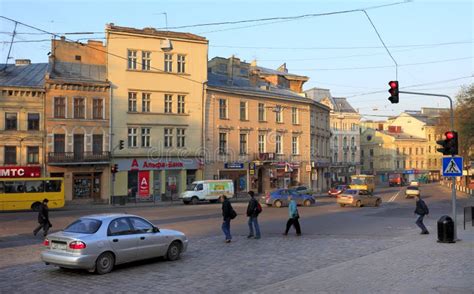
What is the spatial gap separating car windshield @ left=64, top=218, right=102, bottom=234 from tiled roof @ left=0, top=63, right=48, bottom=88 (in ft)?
118

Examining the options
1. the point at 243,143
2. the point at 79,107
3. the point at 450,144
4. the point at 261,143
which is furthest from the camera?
the point at 261,143

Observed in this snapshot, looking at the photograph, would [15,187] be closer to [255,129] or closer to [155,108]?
[155,108]

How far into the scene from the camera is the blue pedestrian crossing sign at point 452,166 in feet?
59.1

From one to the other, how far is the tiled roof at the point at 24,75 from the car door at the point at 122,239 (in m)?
36.1

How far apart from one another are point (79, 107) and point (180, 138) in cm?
1064

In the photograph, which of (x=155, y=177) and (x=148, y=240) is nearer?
(x=148, y=240)

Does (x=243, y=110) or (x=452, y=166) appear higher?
(x=243, y=110)

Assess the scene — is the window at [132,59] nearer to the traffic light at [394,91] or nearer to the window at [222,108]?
the window at [222,108]

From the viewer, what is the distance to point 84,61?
50031mm

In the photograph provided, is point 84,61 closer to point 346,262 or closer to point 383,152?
point 346,262

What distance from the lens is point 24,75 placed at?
156 feet

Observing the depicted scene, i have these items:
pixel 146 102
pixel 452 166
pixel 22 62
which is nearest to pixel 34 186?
pixel 146 102

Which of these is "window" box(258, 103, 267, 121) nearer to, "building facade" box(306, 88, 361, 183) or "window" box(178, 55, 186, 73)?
"window" box(178, 55, 186, 73)

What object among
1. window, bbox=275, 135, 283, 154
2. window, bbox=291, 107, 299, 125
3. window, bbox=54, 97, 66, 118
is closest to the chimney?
window, bbox=54, 97, 66, 118
